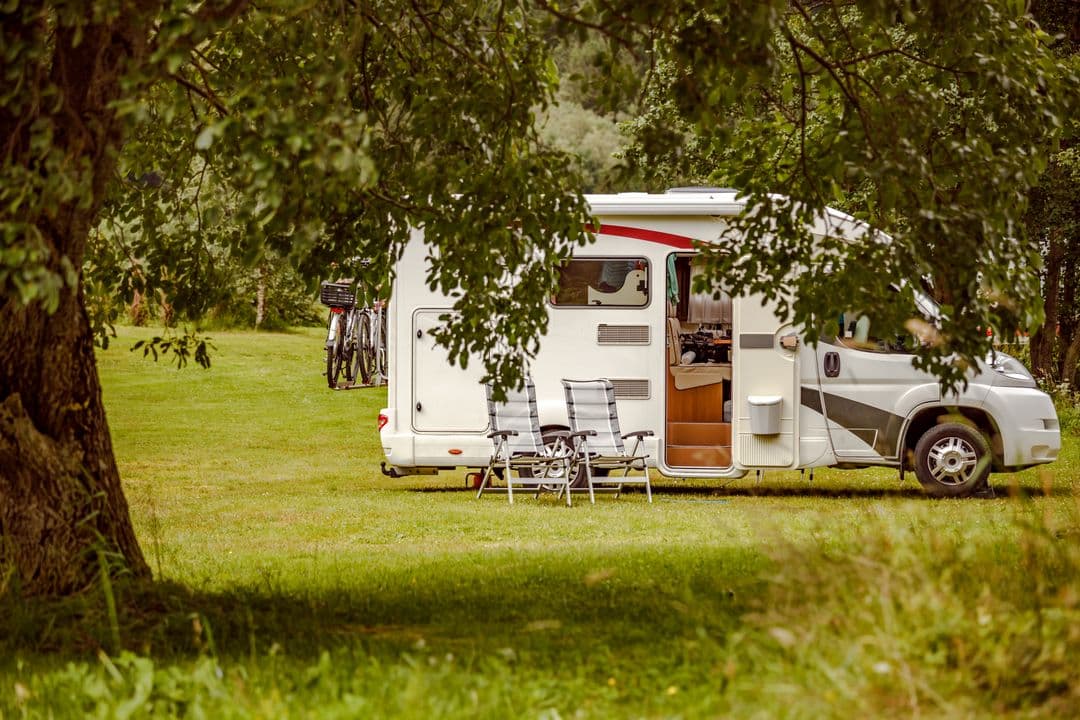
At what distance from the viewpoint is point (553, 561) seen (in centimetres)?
800

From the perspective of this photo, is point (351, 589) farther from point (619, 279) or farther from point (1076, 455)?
point (1076, 455)

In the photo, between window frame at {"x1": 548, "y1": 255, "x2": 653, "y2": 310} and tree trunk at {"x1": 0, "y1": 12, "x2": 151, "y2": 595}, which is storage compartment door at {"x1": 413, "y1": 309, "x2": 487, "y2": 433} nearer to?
window frame at {"x1": 548, "y1": 255, "x2": 653, "y2": 310}

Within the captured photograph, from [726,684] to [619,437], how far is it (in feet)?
27.2

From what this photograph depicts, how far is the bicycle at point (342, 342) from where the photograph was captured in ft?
75.6

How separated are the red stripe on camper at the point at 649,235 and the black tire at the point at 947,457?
2.83 meters

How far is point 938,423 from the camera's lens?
13.0m

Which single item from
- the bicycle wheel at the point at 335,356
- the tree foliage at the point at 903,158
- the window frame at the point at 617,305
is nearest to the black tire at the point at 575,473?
the window frame at the point at 617,305

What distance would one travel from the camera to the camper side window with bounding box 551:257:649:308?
1313cm

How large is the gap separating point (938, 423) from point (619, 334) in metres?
3.01

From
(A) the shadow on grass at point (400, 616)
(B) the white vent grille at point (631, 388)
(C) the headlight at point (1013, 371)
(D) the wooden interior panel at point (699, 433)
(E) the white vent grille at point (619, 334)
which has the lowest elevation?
→ (A) the shadow on grass at point (400, 616)

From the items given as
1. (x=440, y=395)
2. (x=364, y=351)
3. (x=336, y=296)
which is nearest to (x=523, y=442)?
(x=440, y=395)

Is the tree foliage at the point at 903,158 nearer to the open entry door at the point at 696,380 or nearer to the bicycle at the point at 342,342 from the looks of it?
the open entry door at the point at 696,380

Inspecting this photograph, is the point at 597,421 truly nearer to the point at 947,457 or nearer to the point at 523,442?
the point at 523,442

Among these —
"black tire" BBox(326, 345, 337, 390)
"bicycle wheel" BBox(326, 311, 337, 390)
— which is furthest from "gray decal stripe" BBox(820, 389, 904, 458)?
"black tire" BBox(326, 345, 337, 390)
